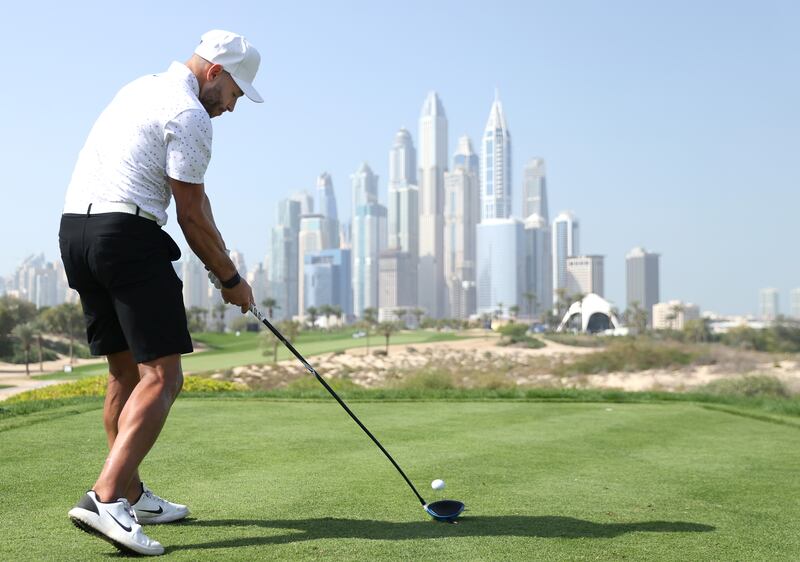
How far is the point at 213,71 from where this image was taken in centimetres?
354

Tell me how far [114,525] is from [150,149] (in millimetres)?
1407

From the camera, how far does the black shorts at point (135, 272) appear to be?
333 centimetres

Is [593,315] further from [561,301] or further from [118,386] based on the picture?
[118,386]

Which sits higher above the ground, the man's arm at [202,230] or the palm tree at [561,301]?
the man's arm at [202,230]

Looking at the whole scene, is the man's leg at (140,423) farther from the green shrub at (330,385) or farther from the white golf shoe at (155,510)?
the green shrub at (330,385)

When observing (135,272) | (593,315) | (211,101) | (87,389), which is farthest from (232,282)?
(593,315)

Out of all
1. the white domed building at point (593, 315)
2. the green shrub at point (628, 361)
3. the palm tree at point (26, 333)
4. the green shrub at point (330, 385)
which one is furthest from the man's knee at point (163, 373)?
the white domed building at point (593, 315)

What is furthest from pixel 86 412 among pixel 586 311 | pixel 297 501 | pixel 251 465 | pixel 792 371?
pixel 586 311

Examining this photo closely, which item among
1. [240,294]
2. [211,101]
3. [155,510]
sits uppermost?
[211,101]

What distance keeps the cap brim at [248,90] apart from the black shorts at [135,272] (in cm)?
67

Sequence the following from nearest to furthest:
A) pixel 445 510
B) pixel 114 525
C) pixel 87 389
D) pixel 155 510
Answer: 1. pixel 114 525
2. pixel 155 510
3. pixel 445 510
4. pixel 87 389

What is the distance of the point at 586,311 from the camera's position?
10725 centimetres

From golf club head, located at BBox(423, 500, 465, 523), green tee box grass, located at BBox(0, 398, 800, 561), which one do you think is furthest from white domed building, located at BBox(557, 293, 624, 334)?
golf club head, located at BBox(423, 500, 465, 523)

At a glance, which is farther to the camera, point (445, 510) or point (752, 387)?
point (752, 387)
